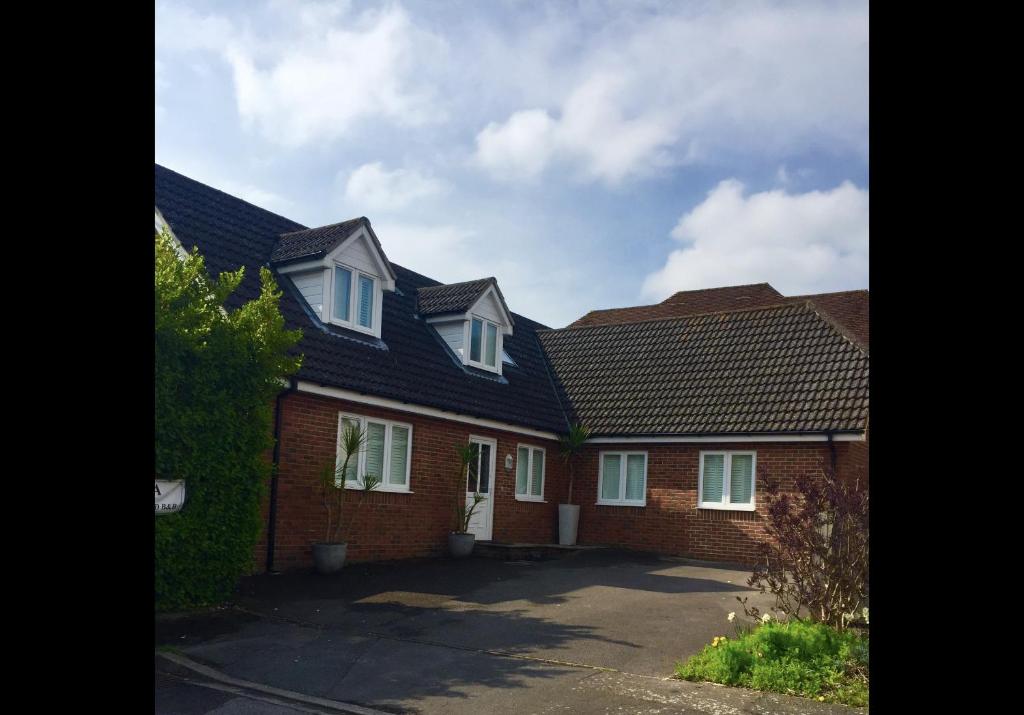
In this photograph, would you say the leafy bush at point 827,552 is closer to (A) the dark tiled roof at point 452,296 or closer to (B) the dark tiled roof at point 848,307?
(A) the dark tiled roof at point 452,296

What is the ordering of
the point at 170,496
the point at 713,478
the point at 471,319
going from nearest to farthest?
the point at 170,496 < the point at 713,478 < the point at 471,319

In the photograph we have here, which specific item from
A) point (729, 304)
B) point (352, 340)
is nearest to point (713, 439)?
point (352, 340)

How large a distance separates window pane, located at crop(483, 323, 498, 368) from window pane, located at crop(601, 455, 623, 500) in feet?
12.4

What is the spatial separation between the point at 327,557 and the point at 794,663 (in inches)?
335

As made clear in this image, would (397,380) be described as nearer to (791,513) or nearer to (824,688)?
(791,513)

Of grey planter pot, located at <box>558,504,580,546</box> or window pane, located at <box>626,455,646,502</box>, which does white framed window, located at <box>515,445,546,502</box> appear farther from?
window pane, located at <box>626,455,646,502</box>

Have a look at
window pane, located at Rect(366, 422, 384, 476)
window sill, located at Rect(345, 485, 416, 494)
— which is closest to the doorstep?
window sill, located at Rect(345, 485, 416, 494)

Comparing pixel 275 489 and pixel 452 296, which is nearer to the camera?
pixel 275 489

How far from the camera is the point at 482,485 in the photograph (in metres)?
20.4

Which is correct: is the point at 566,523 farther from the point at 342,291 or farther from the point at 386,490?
the point at 342,291

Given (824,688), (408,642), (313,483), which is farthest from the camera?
(313,483)

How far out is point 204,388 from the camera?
37.4 ft
